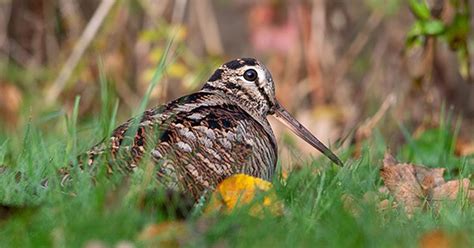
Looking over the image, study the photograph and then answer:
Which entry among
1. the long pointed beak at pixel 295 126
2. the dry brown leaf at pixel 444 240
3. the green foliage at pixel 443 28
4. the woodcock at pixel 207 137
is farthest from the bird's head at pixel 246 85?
the green foliage at pixel 443 28

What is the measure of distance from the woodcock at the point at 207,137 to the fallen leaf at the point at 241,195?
111 mm

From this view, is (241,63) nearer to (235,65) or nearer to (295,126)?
(235,65)

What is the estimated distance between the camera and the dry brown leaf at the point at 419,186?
414 cm

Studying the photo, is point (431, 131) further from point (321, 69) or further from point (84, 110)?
point (84, 110)

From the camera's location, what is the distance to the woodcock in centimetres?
379

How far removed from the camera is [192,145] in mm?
3889

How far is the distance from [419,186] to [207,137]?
94 centimetres

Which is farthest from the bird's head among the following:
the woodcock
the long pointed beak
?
the long pointed beak

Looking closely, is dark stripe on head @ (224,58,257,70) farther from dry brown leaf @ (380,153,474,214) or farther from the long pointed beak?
dry brown leaf @ (380,153,474,214)

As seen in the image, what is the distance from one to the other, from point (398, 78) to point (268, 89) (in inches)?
139

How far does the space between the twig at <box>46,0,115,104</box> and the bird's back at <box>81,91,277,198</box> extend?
4.31m

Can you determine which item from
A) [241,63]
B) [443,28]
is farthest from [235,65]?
[443,28]

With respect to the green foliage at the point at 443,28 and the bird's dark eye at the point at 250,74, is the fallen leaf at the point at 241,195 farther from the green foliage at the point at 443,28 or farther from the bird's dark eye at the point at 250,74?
the green foliage at the point at 443,28

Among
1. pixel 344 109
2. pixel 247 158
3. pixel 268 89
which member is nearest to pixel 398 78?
pixel 344 109
